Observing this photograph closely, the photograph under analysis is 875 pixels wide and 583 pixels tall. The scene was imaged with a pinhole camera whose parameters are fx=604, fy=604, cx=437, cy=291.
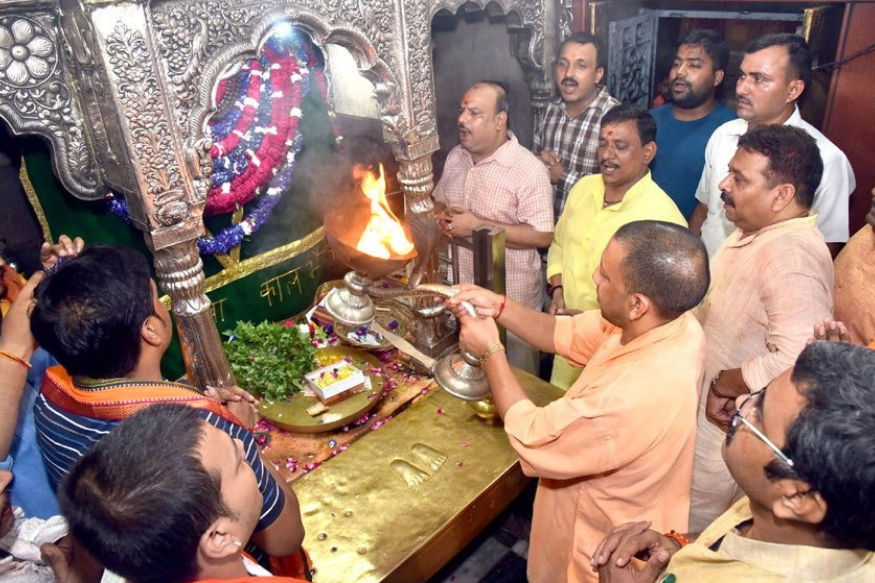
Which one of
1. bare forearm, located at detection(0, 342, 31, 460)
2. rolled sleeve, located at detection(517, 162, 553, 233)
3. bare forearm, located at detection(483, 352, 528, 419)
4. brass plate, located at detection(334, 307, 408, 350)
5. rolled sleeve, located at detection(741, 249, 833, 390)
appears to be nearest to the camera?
bare forearm, located at detection(0, 342, 31, 460)

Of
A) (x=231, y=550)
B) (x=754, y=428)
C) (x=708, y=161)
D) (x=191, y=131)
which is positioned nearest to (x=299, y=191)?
(x=191, y=131)

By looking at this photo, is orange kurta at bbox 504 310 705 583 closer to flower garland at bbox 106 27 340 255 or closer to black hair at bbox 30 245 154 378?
black hair at bbox 30 245 154 378

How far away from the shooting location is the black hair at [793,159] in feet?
8.40

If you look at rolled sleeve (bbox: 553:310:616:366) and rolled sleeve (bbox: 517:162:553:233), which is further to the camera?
rolled sleeve (bbox: 517:162:553:233)

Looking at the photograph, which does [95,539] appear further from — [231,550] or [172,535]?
[231,550]

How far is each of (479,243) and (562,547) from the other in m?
1.32

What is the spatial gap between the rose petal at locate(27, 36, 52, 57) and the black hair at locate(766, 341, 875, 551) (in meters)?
3.28

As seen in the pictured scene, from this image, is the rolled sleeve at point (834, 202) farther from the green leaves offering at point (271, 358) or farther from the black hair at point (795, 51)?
the green leaves offering at point (271, 358)

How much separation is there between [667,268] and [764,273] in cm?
85

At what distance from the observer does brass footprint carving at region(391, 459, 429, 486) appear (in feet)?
9.51

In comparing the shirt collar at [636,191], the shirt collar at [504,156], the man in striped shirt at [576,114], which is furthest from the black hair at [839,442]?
the man in striped shirt at [576,114]

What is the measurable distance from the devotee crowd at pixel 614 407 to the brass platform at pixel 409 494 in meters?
0.35

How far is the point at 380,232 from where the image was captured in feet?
10.4

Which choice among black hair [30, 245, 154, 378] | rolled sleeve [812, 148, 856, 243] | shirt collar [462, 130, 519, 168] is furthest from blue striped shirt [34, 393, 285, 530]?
rolled sleeve [812, 148, 856, 243]
